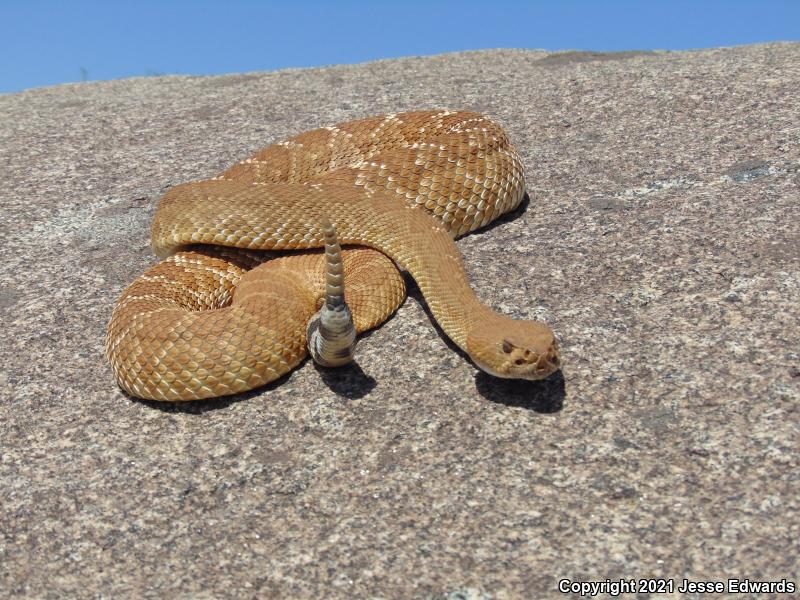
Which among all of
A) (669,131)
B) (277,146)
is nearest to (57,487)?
(277,146)

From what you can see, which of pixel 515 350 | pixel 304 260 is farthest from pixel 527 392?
pixel 304 260

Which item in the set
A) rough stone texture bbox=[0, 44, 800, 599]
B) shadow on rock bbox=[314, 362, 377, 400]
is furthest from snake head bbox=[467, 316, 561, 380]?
shadow on rock bbox=[314, 362, 377, 400]

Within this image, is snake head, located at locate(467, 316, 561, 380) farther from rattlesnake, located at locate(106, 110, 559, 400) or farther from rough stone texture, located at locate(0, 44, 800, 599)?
rough stone texture, located at locate(0, 44, 800, 599)

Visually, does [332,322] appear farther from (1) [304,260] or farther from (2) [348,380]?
(1) [304,260]

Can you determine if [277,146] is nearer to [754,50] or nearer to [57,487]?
[57,487]

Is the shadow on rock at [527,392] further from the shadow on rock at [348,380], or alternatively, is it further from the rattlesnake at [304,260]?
the shadow on rock at [348,380]
